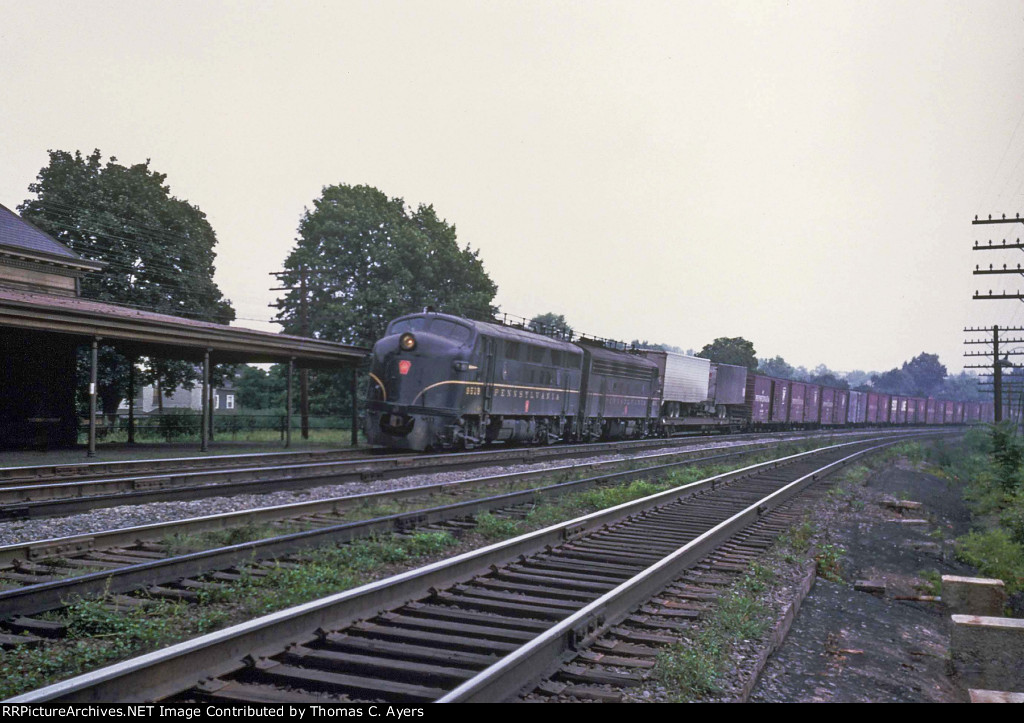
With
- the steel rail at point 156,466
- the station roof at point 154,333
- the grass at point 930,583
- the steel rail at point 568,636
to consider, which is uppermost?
the station roof at point 154,333

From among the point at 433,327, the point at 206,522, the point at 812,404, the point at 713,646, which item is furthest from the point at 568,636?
the point at 812,404

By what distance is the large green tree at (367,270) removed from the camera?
130ft

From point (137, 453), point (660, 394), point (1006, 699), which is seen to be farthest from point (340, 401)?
point (1006, 699)

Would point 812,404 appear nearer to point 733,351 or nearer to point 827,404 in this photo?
point 827,404

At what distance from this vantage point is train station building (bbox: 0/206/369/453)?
17.5 metres

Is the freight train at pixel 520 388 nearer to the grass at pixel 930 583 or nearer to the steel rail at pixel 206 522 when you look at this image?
the steel rail at pixel 206 522

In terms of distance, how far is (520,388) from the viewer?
21.8 m

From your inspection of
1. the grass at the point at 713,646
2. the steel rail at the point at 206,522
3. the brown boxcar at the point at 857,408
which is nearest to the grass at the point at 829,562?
the grass at the point at 713,646

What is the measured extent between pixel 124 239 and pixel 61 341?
13.6 m

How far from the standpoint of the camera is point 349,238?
4203 cm

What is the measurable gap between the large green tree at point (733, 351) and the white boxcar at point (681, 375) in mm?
43599

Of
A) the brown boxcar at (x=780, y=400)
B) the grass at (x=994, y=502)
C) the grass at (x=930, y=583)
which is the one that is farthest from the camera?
the brown boxcar at (x=780, y=400)

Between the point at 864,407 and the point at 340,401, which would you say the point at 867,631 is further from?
the point at 864,407

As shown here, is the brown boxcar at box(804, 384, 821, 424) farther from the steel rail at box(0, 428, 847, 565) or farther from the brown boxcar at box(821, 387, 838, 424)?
the steel rail at box(0, 428, 847, 565)
